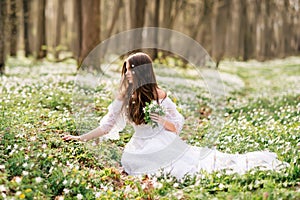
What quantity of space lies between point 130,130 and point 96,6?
8.68 m

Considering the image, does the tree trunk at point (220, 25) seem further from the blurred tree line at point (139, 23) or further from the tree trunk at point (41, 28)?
the tree trunk at point (41, 28)

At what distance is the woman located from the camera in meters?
6.07

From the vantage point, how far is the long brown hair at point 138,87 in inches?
246

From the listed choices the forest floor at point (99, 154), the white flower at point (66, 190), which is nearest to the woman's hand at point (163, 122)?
the forest floor at point (99, 154)

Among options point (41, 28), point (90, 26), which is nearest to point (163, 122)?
point (90, 26)

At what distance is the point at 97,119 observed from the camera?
26.5 ft

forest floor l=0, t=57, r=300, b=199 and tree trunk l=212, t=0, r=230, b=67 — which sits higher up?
forest floor l=0, t=57, r=300, b=199

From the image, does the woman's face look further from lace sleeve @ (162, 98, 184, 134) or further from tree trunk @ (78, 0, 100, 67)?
tree trunk @ (78, 0, 100, 67)

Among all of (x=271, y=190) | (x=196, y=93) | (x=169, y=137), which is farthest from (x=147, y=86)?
(x=196, y=93)

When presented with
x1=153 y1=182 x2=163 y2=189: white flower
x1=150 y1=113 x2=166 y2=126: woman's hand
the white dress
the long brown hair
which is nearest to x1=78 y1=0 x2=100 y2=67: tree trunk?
the white dress

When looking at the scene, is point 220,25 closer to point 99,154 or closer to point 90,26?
point 90,26

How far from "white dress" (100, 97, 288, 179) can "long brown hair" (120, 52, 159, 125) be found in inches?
5.3

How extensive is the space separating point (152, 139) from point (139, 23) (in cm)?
1357

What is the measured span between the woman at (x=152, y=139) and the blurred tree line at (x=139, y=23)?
9638 millimetres
